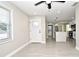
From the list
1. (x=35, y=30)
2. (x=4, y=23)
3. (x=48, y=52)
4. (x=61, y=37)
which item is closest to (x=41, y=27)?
(x=35, y=30)

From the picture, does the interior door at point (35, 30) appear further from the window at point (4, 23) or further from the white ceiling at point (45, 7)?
the window at point (4, 23)

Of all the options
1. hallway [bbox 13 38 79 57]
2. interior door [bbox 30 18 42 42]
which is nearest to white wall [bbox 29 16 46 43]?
interior door [bbox 30 18 42 42]

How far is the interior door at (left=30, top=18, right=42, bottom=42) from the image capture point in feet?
28.3

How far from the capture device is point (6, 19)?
173 inches

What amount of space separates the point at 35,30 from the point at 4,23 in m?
4.65

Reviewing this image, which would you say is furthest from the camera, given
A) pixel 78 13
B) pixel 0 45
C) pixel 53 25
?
pixel 53 25

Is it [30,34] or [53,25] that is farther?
[53,25]

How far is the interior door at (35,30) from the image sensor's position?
862 centimetres

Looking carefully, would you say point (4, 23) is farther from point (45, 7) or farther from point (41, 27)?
point (41, 27)

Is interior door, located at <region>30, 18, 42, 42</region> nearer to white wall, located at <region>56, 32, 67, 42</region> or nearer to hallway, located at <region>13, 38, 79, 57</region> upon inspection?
white wall, located at <region>56, 32, 67, 42</region>

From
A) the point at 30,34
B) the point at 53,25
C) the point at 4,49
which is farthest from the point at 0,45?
the point at 53,25

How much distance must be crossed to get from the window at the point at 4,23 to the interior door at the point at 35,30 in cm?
425

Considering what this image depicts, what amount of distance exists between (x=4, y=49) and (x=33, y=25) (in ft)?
16.9

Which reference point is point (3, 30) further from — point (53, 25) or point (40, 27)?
point (53, 25)
